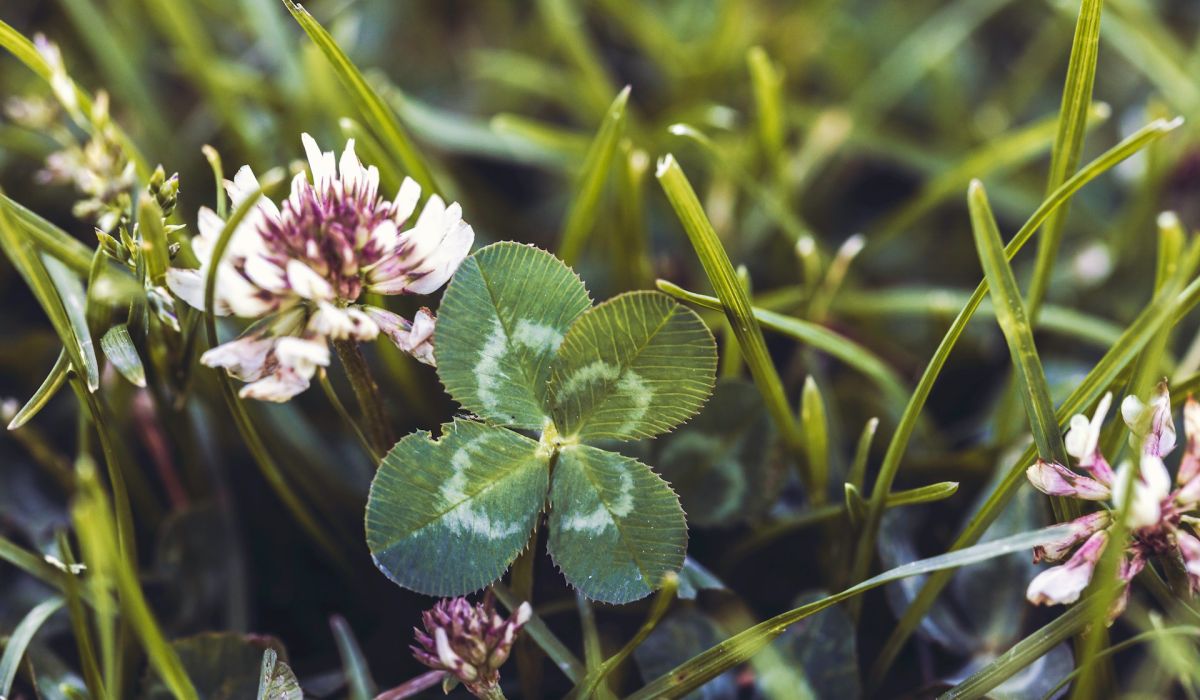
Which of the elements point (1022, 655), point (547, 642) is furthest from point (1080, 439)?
point (547, 642)

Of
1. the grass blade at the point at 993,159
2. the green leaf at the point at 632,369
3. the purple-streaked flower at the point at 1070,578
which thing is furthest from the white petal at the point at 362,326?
the grass blade at the point at 993,159

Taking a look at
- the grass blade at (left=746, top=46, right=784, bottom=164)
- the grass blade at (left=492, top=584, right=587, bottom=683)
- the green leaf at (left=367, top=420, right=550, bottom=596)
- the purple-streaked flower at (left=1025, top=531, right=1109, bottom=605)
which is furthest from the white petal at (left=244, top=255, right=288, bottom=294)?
the grass blade at (left=746, top=46, right=784, bottom=164)

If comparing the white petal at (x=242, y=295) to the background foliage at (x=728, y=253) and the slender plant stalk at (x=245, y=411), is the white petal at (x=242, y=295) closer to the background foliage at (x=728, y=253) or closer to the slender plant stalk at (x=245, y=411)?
the slender plant stalk at (x=245, y=411)

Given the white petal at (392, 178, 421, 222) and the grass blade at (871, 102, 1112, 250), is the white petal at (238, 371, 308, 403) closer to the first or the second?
the white petal at (392, 178, 421, 222)

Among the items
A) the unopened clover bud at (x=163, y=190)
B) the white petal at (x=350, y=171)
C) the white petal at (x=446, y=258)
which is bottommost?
the white petal at (x=446, y=258)

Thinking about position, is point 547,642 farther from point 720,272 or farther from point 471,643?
point 720,272
